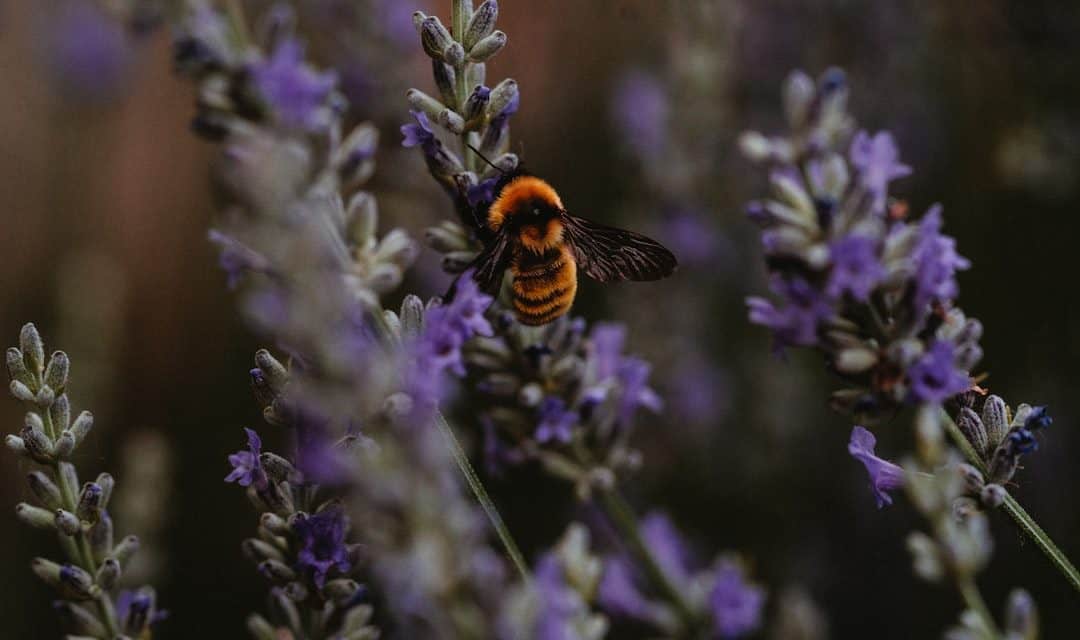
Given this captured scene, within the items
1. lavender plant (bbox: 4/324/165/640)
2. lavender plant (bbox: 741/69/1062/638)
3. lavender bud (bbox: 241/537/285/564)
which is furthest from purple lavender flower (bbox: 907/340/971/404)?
lavender plant (bbox: 4/324/165/640)

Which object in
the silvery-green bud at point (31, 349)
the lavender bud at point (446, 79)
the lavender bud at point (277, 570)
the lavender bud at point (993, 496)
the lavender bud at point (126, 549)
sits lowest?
the lavender bud at point (126, 549)

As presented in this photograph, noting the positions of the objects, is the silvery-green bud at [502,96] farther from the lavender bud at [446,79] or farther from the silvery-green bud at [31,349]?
the silvery-green bud at [31,349]

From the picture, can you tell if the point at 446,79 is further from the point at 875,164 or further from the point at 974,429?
the point at 974,429

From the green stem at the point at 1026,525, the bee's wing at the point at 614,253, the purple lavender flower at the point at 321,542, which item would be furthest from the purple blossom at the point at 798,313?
the purple lavender flower at the point at 321,542

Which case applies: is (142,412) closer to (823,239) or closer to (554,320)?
(554,320)

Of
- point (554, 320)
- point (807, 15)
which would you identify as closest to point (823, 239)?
point (554, 320)

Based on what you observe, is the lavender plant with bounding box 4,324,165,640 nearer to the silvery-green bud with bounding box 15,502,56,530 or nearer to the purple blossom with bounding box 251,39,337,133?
the silvery-green bud with bounding box 15,502,56,530
